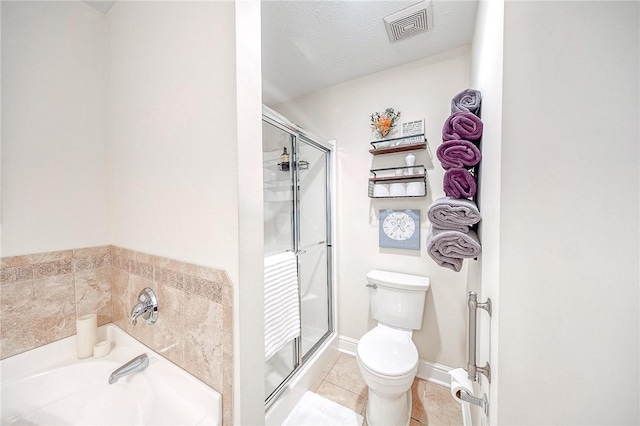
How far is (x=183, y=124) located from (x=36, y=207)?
2.67 ft

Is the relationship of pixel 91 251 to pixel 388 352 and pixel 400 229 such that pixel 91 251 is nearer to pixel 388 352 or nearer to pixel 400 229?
pixel 388 352

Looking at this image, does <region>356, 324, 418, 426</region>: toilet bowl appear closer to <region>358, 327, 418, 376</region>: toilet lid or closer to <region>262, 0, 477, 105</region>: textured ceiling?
<region>358, 327, 418, 376</region>: toilet lid

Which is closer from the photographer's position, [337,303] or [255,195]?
[255,195]

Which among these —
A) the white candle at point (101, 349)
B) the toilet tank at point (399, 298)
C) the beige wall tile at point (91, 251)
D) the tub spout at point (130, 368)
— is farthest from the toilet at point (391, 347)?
the beige wall tile at point (91, 251)

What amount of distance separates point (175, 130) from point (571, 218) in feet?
4.10

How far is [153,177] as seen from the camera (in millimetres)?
985

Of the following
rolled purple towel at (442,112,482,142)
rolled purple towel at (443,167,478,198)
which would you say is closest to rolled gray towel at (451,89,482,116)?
rolled purple towel at (442,112,482,142)

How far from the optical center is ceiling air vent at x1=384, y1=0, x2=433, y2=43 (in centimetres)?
125

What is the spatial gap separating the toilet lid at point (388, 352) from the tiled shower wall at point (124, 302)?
0.82 meters

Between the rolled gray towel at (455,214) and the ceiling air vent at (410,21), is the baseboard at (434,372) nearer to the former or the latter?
the rolled gray towel at (455,214)

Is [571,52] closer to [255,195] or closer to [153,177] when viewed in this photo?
[255,195]

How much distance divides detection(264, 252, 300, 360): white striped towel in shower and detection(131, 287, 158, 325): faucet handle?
50cm

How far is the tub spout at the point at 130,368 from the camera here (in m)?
0.90

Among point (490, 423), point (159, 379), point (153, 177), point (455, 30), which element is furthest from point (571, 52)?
point (159, 379)
